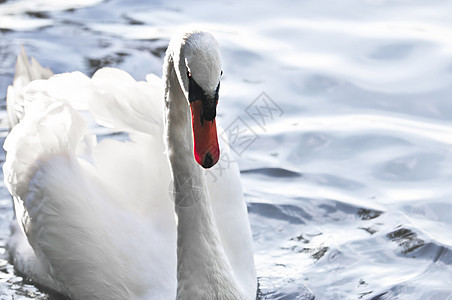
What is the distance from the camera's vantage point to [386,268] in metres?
5.41

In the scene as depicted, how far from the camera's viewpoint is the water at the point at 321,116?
5441 millimetres

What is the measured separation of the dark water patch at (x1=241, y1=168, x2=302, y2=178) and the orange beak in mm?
3049

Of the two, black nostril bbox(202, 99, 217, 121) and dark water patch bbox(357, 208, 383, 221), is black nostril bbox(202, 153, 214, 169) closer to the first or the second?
black nostril bbox(202, 99, 217, 121)

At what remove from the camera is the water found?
5.44m

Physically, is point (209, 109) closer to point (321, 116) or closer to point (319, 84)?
point (321, 116)

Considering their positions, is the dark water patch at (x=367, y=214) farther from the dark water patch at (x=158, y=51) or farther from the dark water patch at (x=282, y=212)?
the dark water patch at (x=158, y=51)

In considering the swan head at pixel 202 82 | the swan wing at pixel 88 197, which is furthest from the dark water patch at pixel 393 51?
the swan head at pixel 202 82

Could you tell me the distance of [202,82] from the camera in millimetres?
3332

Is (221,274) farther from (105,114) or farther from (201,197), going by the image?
(105,114)

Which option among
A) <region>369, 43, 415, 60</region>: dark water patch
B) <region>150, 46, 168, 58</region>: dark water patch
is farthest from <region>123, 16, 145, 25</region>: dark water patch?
<region>369, 43, 415, 60</region>: dark water patch

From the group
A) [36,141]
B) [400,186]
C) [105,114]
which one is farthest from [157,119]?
[400,186]

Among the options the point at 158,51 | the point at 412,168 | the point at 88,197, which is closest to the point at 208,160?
the point at 88,197

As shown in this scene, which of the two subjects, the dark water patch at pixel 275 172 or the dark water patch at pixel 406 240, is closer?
the dark water patch at pixel 406 240

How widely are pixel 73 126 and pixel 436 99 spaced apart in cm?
383
